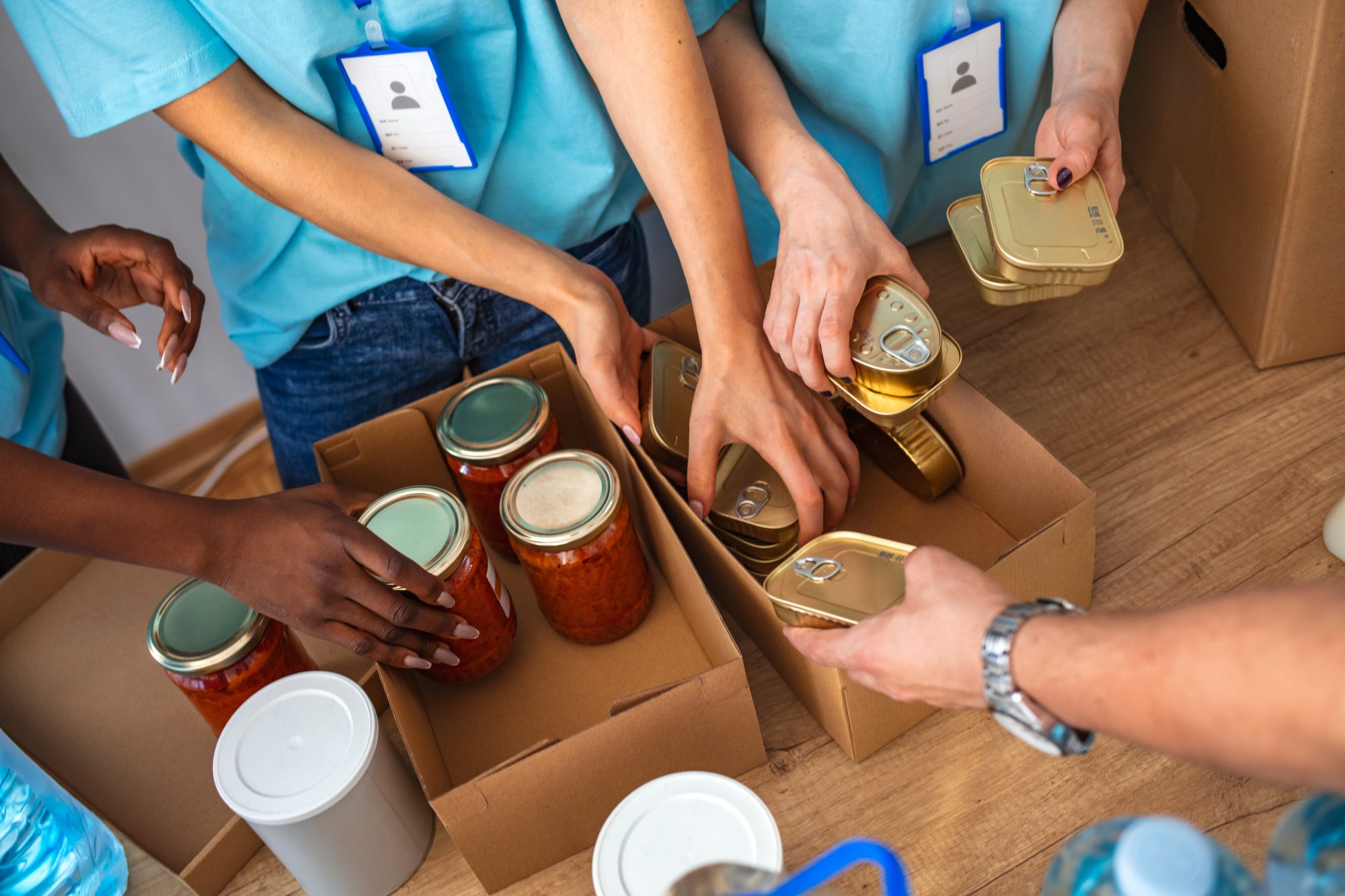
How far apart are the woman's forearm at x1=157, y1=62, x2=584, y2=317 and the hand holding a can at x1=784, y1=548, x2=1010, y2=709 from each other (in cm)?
52

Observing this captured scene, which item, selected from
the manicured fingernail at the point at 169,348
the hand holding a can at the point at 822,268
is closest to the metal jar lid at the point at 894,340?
the hand holding a can at the point at 822,268

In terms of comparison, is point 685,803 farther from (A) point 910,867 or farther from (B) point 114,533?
(B) point 114,533

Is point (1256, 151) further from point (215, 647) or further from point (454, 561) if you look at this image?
point (215, 647)

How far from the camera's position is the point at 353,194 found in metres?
1.04

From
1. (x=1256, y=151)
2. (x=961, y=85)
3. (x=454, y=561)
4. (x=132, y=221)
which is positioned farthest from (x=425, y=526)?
(x=132, y=221)

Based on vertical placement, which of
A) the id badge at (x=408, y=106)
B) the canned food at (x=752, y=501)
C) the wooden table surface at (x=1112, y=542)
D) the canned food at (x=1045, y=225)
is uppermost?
the id badge at (x=408, y=106)

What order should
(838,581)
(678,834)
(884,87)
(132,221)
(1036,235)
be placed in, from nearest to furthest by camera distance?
(678,834)
(838,581)
(1036,235)
(884,87)
(132,221)

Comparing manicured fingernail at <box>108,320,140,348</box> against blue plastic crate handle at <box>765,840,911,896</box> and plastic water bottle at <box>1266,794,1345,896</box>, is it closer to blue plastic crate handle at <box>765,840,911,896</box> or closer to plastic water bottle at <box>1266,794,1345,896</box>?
blue plastic crate handle at <box>765,840,911,896</box>

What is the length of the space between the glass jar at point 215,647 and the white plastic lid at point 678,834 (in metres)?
0.37

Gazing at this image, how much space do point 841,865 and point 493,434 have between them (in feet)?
2.13

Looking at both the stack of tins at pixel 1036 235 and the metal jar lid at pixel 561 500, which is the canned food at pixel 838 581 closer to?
the metal jar lid at pixel 561 500

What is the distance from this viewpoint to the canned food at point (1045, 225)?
0.89 m

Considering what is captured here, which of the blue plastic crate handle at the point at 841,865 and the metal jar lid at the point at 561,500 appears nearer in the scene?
the blue plastic crate handle at the point at 841,865

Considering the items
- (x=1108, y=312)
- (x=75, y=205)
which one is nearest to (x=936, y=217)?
(x=1108, y=312)
